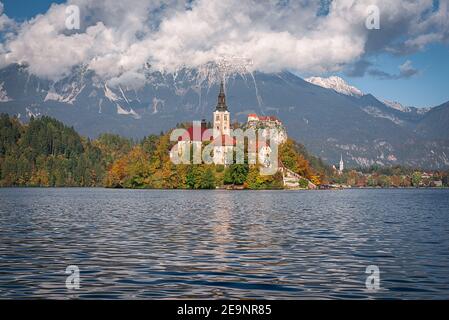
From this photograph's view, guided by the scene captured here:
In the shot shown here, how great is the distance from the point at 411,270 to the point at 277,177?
533 ft

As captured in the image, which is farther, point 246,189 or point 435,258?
point 246,189

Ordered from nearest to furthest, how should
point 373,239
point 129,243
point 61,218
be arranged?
1. point 129,243
2. point 373,239
3. point 61,218

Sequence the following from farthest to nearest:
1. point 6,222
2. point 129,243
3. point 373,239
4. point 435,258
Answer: point 6,222 < point 373,239 < point 129,243 < point 435,258

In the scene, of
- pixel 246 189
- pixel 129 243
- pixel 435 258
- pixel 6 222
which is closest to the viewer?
pixel 435 258

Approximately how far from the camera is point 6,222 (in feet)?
177

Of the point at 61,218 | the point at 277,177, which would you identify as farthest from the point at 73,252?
the point at 277,177

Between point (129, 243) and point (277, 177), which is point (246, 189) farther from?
point (129, 243)

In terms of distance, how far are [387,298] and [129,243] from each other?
19.9 m

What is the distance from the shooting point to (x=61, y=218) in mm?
60094
